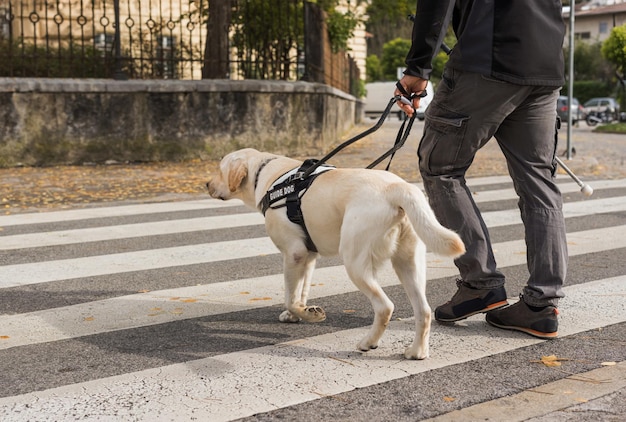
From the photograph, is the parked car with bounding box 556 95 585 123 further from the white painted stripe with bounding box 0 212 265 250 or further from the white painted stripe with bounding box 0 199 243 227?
the white painted stripe with bounding box 0 212 265 250

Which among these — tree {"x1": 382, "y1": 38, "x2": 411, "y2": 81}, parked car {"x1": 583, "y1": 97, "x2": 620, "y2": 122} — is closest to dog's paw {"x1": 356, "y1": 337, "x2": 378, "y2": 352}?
parked car {"x1": 583, "y1": 97, "x2": 620, "y2": 122}

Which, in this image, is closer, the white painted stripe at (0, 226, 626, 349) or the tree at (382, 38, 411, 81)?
the white painted stripe at (0, 226, 626, 349)

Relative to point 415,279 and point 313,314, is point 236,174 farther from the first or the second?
point 415,279

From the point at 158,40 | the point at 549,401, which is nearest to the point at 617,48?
the point at 158,40

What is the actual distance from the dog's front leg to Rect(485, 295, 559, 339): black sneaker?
874 millimetres

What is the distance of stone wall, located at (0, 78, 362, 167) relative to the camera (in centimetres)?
1209

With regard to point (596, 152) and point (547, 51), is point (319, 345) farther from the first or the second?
point (596, 152)

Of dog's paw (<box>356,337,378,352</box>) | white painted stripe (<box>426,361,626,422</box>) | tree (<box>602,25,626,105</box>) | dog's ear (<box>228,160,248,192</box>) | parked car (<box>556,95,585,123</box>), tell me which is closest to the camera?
white painted stripe (<box>426,361,626,422</box>)

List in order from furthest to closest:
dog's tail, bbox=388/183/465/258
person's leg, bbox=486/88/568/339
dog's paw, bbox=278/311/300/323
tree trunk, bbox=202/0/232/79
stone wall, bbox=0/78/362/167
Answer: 1. tree trunk, bbox=202/0/232/79
2. stone wall, bbox=0/78/362/167
3. dog's paw, bbox=278/311/300/323
4. person's leg, bbox=486/88/568/339
5. dog's tail, bbox=388/183/465/258

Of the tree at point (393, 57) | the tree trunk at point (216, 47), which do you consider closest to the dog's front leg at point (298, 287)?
the tree trunk at point (216, 47)

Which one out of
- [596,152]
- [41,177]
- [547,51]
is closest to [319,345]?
[547,51]

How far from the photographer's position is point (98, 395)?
3268 mm

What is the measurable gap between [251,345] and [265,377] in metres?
0.50

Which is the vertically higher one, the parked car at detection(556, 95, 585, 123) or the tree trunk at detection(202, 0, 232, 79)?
the tree trunk at detection(202, 0, 232, 79)
